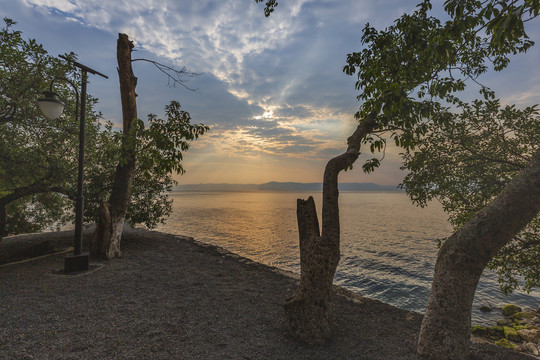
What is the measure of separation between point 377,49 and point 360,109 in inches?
70.6

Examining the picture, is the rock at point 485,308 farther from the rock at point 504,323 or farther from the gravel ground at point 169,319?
the gravel ground at point 169,319

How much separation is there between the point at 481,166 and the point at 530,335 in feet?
22.7

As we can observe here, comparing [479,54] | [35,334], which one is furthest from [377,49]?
[35,334]

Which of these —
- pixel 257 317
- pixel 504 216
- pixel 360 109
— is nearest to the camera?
pixel 504 216

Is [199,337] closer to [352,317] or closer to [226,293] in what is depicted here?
[226,293]

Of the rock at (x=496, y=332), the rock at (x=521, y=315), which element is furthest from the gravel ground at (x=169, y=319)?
the rock at (x=521, y=315)

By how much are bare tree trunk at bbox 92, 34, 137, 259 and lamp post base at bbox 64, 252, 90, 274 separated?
1.63m

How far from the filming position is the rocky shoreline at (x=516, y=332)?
8.81 m

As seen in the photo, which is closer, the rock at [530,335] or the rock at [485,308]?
the rock at [530,335]

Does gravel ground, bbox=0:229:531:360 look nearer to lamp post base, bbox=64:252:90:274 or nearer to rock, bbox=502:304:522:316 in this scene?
lamp post base, bbox=64:252:90:274

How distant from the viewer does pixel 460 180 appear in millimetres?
9266

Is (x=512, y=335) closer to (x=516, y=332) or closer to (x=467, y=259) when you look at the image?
(x=516, y=332)

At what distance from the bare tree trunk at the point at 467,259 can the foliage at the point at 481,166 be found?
455 centimetres

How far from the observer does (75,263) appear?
8805 millimetres
